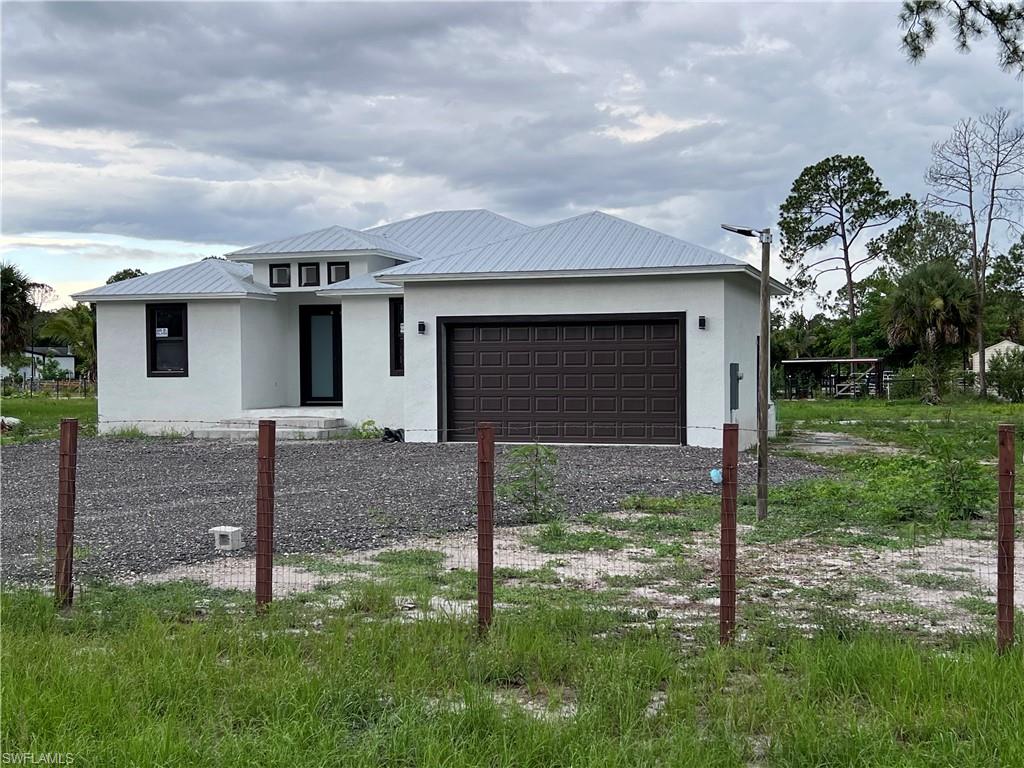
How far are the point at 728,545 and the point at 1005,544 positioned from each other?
4.60 feet

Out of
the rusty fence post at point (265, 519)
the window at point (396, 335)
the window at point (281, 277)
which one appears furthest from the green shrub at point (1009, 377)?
the rusty fence post at point (265, 519)

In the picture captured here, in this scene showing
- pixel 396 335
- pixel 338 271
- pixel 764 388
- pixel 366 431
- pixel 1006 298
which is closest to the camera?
pixel 764 388

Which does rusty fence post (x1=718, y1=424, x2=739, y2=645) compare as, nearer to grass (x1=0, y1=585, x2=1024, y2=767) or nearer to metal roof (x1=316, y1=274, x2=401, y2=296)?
grass (x1=0, y1=585, x2=1024, y2=767)

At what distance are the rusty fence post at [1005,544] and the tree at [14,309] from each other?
39190 mm

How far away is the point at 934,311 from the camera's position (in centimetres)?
3659

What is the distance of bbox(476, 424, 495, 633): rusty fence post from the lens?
559cm

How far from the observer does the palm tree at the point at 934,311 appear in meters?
36.6

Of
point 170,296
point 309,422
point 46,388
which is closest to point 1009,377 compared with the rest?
point 309,422

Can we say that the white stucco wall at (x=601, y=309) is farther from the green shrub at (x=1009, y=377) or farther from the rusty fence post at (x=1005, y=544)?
the green shrub at (x=1009, y=377)

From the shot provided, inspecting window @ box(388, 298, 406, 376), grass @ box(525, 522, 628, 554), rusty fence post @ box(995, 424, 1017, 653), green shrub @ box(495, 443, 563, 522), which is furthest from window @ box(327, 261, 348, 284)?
rusty fence post @ box(995, 424, 1017, 653)

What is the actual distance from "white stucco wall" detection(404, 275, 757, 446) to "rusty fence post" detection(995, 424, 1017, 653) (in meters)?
11.5

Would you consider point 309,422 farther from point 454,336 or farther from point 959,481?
point 959,481

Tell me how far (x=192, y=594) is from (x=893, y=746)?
4424 mm

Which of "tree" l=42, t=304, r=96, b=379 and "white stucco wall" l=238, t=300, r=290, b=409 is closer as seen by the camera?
"white stucco wall" l=238, t=300, r=290, b=409
